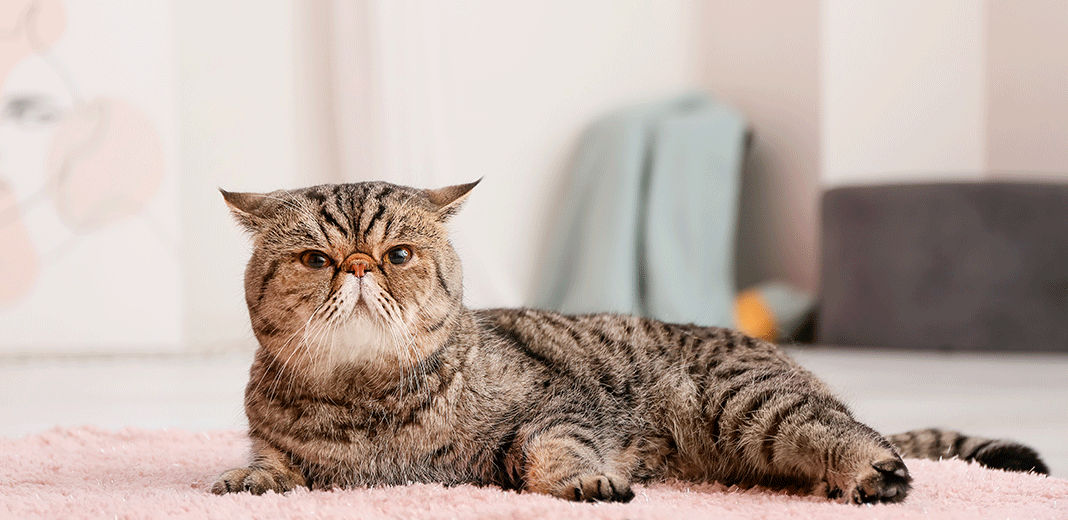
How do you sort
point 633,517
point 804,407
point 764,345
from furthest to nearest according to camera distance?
point 764,345, point 804,407, point 633,517

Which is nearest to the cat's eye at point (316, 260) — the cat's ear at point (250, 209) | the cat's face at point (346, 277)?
the cat's face at point (346, 277)

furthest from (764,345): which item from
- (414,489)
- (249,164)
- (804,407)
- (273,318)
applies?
(249,164)

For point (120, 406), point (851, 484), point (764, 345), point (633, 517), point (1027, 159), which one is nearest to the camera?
point (633, 517)

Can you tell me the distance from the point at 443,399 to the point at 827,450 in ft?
1.53

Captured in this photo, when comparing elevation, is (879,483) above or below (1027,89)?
below

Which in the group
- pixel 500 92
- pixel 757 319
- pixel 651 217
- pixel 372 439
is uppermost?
pixel 500 92

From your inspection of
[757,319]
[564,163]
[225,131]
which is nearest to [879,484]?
[757,319]

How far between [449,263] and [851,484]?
55cm

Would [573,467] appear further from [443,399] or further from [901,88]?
[901,88]

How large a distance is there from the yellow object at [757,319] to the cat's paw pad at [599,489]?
2361mm

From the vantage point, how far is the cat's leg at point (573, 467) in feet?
3.64

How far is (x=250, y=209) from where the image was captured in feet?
4.05

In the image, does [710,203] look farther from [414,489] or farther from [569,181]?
[414,489]

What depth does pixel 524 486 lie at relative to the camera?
120 centimetres
